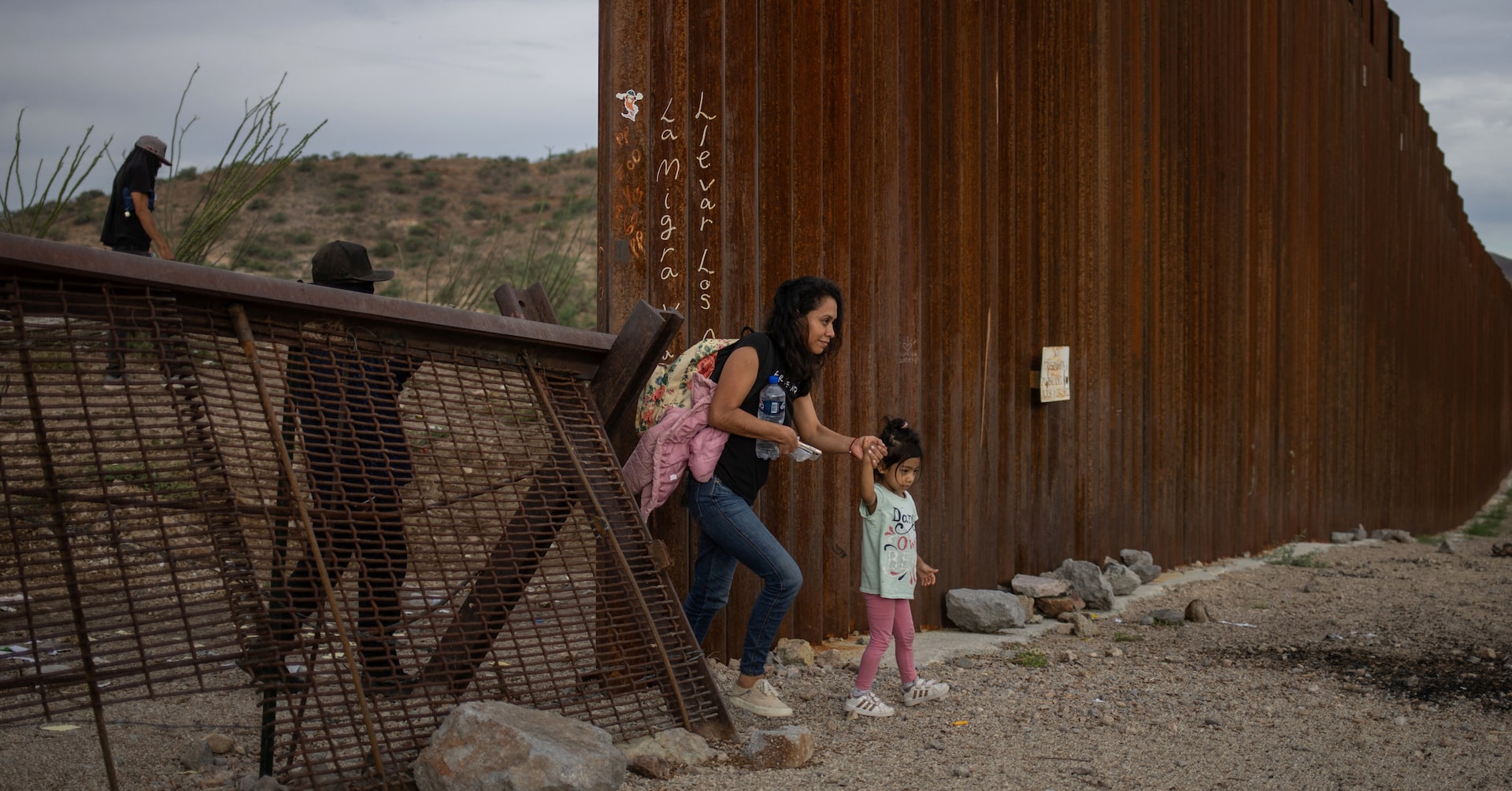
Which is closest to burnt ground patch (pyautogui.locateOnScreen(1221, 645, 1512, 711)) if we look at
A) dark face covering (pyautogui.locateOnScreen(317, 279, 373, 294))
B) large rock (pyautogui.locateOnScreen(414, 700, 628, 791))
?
large rock (pyautogui.locateOnScreen(414, 700, 628, 791))

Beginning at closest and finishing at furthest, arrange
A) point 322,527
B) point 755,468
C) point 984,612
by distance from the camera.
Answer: point 322,527
point 755,468
point 984,612

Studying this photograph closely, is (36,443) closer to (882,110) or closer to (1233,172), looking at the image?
(882,110)

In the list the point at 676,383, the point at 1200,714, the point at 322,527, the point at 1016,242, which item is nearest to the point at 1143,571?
the point at 1016,242

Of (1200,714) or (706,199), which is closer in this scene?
(1200,714)

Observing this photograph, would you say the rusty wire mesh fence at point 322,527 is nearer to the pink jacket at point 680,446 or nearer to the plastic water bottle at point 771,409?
the pink jacket at point 680,446

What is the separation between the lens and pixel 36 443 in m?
2.77

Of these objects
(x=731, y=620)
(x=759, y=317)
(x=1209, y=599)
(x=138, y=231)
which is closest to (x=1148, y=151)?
(x=1209, y=599)

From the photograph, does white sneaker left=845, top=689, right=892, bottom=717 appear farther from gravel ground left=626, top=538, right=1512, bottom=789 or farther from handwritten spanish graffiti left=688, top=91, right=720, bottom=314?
handwritten spanish graffiti left=688, top=91, right=720, bottom=314

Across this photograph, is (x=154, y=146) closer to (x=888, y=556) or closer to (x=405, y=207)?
(x=888, y=556)

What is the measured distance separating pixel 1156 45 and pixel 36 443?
27.1 ft

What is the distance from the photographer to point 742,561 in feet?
14.1

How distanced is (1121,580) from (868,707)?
368cm

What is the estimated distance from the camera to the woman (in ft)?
13.8

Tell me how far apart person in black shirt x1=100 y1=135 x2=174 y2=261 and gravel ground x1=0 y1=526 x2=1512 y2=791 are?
3475mm
